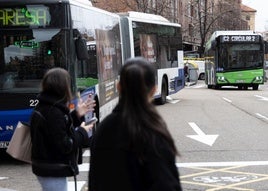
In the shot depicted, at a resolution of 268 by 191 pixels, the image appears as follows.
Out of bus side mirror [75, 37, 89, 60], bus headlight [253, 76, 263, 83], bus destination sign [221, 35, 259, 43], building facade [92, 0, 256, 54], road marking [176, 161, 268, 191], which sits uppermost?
building facade [92, 0, 256, 54]

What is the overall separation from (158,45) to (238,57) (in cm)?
1280

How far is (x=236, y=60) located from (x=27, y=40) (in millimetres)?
24343

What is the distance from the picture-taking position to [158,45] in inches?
802

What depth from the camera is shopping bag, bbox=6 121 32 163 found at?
14.5 ft

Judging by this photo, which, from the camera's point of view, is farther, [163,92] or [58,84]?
[163,92]

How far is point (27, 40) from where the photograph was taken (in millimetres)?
9148

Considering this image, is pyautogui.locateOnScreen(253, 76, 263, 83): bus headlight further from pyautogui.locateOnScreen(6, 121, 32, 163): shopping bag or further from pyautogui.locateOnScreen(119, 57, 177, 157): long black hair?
pyautogui.locateOnScreen(119, 57, 177, 157): long black hair

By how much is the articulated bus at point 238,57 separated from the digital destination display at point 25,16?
23.6 meters

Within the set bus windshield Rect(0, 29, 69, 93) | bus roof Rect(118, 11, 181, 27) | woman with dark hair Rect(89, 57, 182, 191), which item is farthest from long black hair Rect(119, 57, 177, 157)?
bus roof Rect(118, 11, 181, 27)

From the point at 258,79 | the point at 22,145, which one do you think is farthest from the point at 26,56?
the point at 258,79

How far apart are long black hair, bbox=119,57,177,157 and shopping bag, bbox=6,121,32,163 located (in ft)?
6.17

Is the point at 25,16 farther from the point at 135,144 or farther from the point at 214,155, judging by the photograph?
the point at 135,144

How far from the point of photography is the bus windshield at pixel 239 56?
105 feet

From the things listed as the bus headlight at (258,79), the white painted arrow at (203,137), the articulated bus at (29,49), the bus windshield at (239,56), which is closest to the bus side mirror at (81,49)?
the articulated bus at (29,49)
